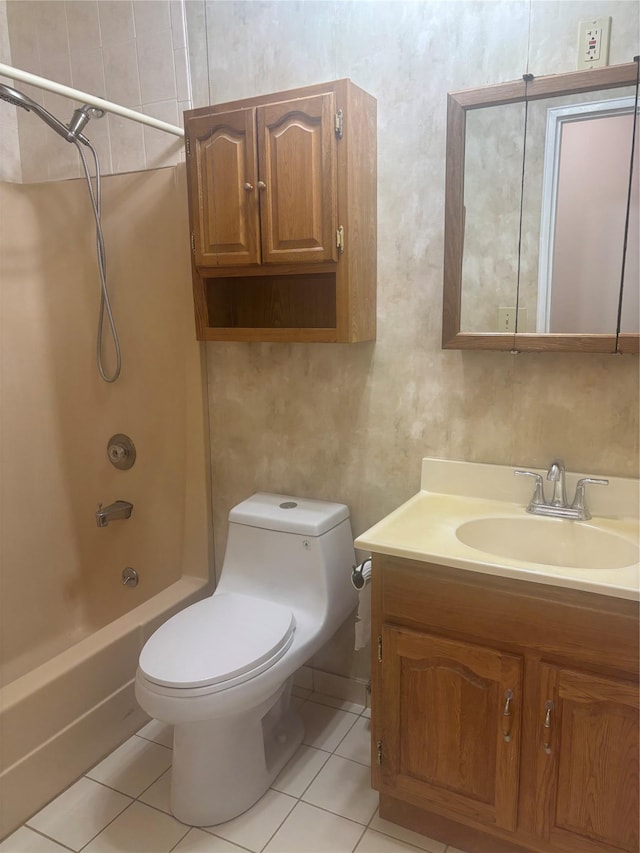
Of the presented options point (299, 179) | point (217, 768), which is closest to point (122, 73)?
point (299, 179)

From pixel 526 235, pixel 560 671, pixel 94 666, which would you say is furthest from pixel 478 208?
pixel 94 666

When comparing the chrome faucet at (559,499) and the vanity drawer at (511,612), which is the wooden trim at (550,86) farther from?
the vanity drawer at (511,612)

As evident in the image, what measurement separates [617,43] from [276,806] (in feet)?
7.00

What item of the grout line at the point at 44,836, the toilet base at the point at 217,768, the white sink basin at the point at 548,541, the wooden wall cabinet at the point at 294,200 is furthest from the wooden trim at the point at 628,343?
the grout line at the point at 44,836

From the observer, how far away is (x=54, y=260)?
7.37 feet

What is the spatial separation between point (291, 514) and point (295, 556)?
13 centimetres

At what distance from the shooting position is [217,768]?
5.34 ft

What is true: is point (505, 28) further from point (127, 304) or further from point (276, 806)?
point (276, 806)

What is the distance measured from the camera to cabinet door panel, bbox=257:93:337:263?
63.8 inches

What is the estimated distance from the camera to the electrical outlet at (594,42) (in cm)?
143

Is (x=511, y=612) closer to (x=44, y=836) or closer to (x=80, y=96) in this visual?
(x=44, y=836)

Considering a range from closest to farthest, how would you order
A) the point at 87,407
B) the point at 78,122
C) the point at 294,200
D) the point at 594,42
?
the point at 594,42, the point at 294,200, the point at 78,122, the point at 87,407

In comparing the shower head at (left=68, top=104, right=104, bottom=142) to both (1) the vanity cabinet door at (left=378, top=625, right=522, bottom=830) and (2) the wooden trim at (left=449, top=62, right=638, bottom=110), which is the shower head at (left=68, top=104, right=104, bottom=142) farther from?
(1) the vanity cabinet door at (left=378, top=625, right=522, bottom=830)

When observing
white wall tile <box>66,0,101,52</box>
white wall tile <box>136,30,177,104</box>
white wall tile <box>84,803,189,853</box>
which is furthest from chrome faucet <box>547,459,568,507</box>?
white wall tile <box>66,0,101,52</box>
